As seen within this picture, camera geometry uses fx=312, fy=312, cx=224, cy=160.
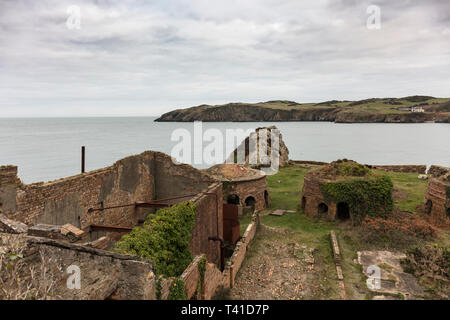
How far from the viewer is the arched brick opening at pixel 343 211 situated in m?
24.0

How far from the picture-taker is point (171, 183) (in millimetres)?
18453

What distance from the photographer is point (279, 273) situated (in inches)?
632

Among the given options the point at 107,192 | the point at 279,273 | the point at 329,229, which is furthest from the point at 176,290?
the point at 329,229

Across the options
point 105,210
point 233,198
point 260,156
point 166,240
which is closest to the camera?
point 166,240

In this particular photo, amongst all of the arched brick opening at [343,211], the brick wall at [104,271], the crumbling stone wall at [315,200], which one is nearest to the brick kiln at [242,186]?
the crumbling stone wall at [315,200]

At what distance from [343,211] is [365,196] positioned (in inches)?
116

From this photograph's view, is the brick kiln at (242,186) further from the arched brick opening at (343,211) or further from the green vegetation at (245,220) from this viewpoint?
the arched brick opening at (343,211)

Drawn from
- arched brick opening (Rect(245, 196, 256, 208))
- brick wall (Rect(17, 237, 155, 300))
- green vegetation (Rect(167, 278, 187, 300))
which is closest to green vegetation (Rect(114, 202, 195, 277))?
green vegetation (Rect(167, 278, 187, 300))

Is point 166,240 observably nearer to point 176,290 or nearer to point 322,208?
point 176,290

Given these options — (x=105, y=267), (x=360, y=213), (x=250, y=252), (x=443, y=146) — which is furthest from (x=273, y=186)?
(x=443, y=146)

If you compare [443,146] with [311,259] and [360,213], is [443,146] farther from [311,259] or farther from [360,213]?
[311,259]

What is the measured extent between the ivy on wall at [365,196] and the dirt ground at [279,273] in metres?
5.53

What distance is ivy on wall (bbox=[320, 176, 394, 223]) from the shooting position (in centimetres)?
2222

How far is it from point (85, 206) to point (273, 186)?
24102 mm
